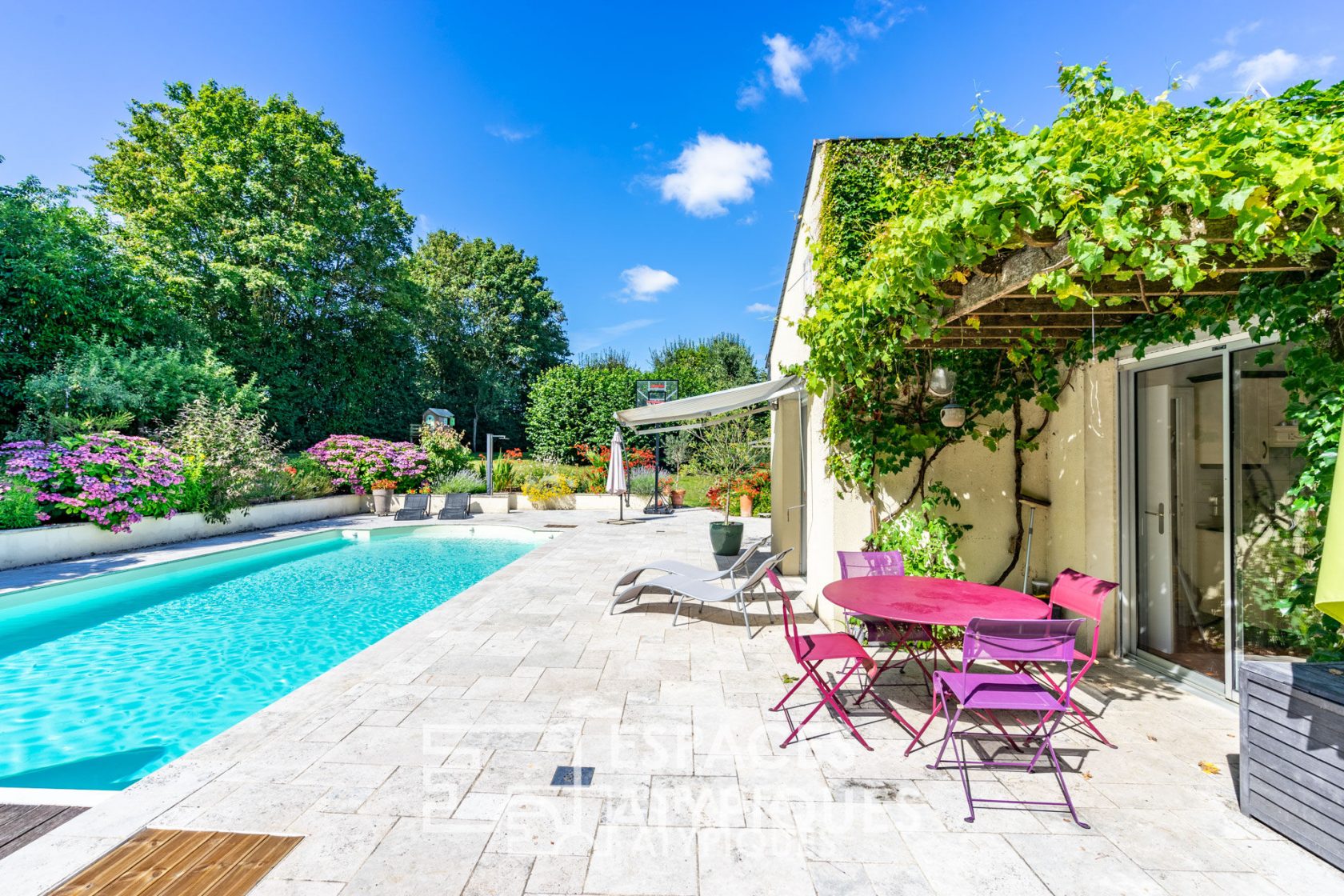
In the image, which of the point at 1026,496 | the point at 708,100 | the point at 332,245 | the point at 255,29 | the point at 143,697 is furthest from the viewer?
the point at 332,245

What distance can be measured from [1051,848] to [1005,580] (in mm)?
3443

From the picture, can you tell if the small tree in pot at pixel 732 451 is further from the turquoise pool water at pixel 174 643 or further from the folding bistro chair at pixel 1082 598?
the folding bistro chair at pixel 1082 598

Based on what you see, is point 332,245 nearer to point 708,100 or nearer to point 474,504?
point 474,504

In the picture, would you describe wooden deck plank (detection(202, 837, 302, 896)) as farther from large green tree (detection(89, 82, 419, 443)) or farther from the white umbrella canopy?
large green tree (detection(89, 82, 419, 443))

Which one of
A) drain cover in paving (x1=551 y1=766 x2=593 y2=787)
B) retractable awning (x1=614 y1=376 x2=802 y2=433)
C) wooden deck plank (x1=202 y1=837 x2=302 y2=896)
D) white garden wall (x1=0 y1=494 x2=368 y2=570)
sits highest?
retractable awning (x1=614 y1=376 x2=802 y2=433)

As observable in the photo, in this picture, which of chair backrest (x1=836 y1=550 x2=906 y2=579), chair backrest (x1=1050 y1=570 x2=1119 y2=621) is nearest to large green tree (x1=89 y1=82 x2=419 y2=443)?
chair backrest (x1=836 y1=550 x2=906 y2=579)

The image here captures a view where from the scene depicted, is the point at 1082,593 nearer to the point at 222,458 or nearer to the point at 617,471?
the point at 617,471

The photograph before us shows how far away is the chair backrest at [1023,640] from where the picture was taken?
9.36ft

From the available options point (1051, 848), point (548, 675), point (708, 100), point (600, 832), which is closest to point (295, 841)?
point (600, 832)

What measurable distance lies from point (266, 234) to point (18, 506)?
44.5 feet

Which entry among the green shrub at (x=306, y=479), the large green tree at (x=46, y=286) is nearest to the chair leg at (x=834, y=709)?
the green shrub at (x=306, y=479)

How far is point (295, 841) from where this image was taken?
2.32m

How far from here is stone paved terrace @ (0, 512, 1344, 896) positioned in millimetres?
2137

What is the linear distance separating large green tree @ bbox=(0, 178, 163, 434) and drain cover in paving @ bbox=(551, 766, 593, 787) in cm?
1579
